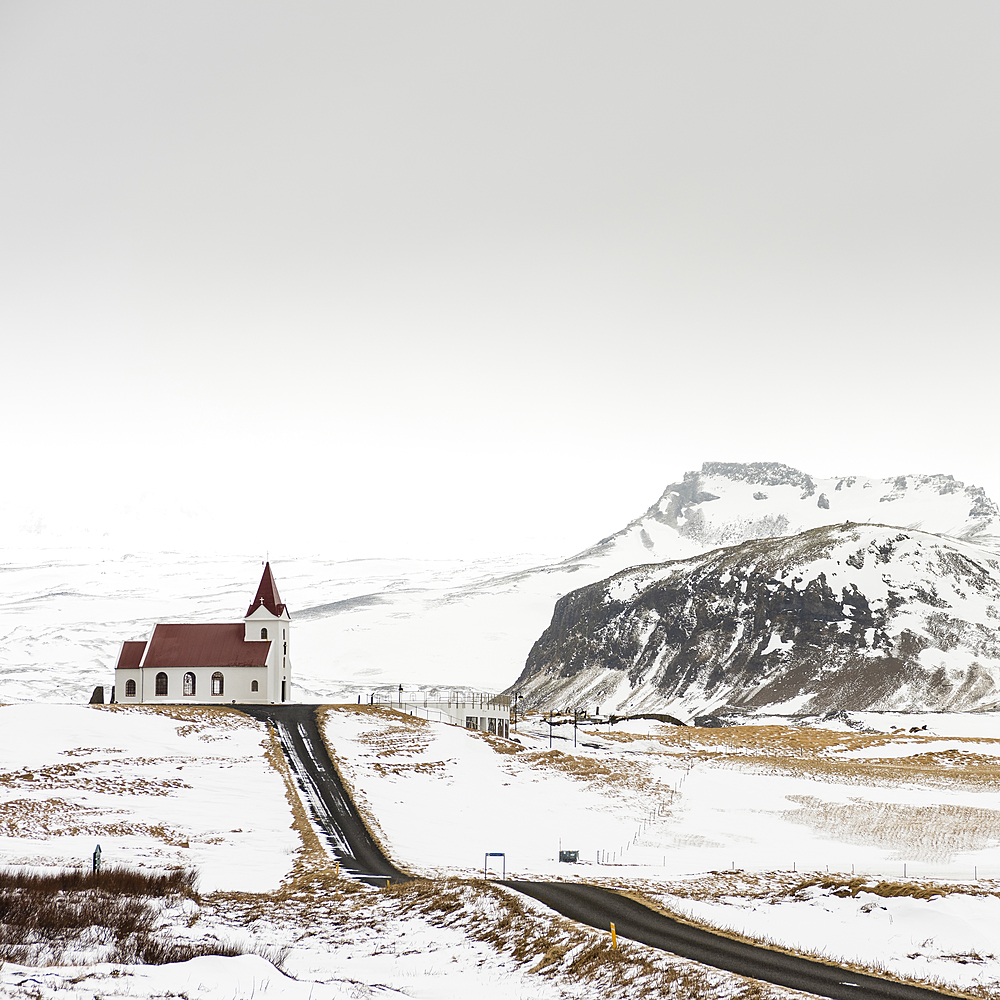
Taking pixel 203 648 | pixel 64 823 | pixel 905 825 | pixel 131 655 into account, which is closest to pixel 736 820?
pixel 905 825

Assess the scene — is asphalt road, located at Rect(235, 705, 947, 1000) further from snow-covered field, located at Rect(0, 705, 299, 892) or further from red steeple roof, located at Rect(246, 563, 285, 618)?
red steeple roof, located at Rect(246, 563, 285, 618)

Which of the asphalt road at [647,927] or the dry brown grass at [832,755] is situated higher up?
the asphalt road at [647,927]

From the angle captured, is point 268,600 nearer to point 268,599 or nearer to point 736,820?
point 268,599

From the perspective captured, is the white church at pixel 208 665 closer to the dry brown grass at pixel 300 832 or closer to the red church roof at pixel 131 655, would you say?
the red church roof at pixel 131 655

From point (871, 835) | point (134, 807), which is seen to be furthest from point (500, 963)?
point (871, 835)

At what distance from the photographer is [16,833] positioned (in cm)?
4250

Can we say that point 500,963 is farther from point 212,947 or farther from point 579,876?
point 579,876

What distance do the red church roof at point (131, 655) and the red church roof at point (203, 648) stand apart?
1.42m

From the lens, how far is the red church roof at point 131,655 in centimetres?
9200

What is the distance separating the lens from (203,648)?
92812 millimetres

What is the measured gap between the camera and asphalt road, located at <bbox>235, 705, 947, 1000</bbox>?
2188cm

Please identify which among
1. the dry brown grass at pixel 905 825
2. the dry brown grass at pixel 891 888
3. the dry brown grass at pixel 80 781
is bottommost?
the dry brown grass at pixel 905 825

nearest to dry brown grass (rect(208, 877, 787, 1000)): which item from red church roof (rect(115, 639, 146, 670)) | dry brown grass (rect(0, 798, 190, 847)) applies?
dry brown grass (rect(0, 798, 190, 847))

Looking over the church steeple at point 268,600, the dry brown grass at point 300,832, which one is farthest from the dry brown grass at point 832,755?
the church steeple at point 268,600
